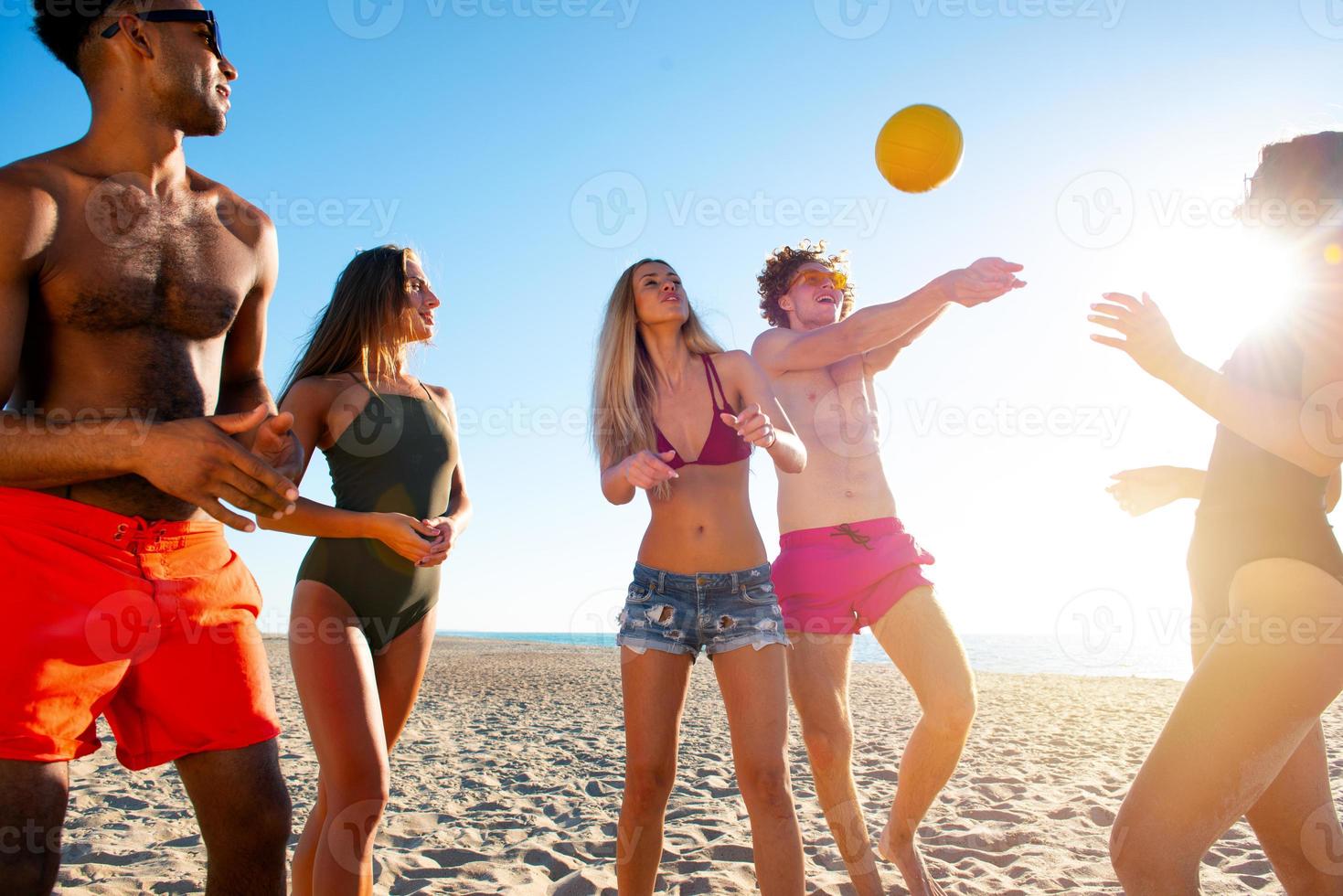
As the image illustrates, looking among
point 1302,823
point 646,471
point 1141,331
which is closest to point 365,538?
point 646,471

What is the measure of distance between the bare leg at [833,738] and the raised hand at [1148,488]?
1.32 meters

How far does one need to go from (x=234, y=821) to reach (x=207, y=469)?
0.91 metres

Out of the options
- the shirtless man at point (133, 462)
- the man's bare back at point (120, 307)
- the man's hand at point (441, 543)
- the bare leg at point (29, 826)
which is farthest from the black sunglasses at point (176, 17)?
the bare leg at point (29, 826)

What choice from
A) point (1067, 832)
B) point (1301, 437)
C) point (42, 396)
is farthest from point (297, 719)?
point (1301, 437)

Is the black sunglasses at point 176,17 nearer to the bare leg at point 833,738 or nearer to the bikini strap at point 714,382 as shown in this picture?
the bikini strap at point 714,382

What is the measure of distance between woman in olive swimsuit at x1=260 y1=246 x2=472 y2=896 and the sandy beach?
171 centimetres

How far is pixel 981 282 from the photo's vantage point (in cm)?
388

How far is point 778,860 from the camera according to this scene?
116 inches

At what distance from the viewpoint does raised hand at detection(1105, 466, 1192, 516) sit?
302cm

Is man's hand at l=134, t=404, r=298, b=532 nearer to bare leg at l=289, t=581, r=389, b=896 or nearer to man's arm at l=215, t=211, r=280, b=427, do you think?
man's arm at l=215, t=211, r=280, b=427

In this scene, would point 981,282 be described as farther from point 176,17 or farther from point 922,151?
point 176,17

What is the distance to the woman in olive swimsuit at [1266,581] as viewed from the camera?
2.05 meters

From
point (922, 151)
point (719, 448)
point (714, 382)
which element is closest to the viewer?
point (719, 448)

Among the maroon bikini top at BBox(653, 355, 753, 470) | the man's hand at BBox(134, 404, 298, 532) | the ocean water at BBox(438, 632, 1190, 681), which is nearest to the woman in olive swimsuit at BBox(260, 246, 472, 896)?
the maroon bikini top at BBox(653, 355, 753, 470)
